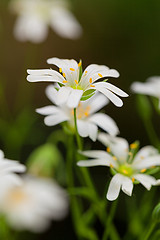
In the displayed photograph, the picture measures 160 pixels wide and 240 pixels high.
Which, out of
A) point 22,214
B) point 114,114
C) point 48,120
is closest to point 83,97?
point 48,120

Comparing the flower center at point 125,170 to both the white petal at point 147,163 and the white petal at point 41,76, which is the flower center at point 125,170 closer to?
the white petal at point 147,163

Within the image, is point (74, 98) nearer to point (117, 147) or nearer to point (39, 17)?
point (117, 147)

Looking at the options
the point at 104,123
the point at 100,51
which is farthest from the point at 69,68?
the point at 100,51

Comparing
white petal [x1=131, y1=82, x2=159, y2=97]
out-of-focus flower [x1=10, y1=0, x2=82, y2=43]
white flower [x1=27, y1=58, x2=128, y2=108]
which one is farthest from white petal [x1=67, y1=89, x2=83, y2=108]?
out-of-focus flower [x1=10, y1=0, x2=82, y2=43]

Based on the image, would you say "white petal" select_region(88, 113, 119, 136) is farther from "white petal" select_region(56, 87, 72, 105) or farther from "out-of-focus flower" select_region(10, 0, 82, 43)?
"out-of-focus flower" select_region(10, 0, 82, 43)

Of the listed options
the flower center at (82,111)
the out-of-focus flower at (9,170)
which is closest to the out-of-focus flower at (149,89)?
the flower center at (82,111)
